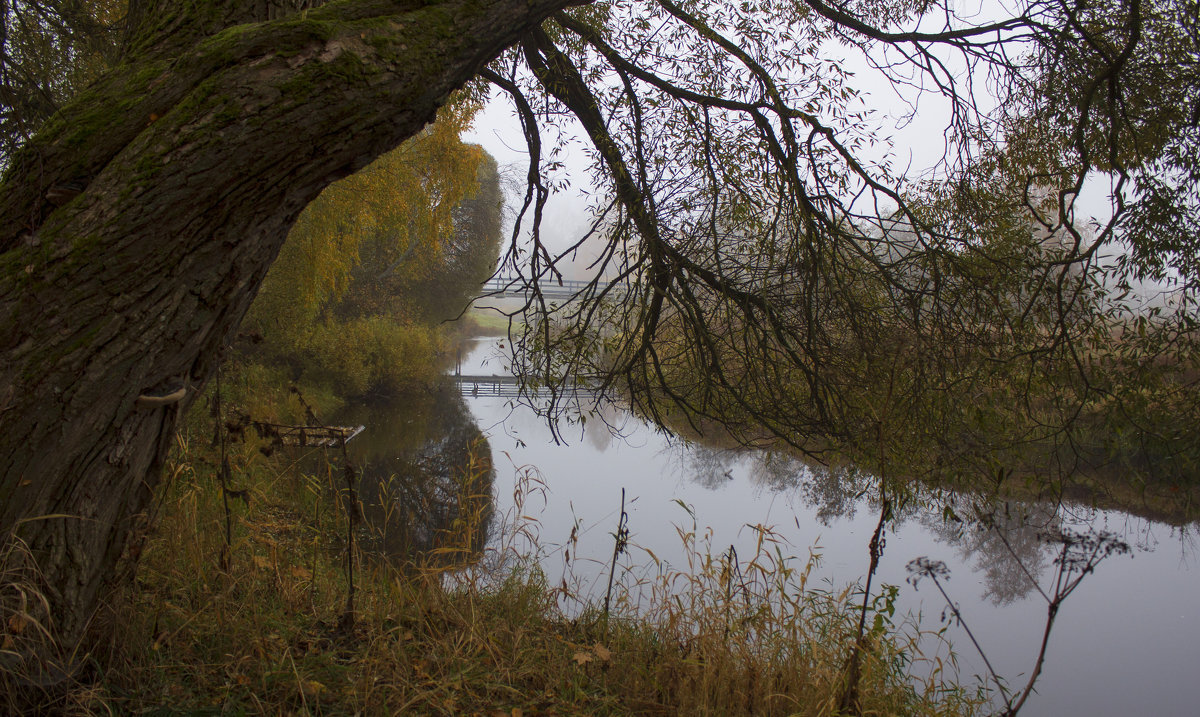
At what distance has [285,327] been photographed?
10.7 m

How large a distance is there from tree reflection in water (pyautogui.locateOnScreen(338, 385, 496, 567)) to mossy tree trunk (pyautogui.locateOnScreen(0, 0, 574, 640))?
48.6 inches

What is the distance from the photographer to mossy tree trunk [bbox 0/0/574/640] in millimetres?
1465

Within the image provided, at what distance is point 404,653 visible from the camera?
216 centimetres

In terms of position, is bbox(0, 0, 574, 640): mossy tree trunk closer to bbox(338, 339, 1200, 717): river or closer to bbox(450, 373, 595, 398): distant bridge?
bbox(338, 339, 1200, 717): river

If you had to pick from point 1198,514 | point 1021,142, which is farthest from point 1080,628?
point 1021,142

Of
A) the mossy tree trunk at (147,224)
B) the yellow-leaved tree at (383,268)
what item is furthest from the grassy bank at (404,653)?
the yellow-leaved tree at (383,268)

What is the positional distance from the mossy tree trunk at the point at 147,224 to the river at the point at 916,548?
1.56 m

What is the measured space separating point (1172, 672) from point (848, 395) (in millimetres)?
3668

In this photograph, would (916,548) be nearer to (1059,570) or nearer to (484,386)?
(1059,570)

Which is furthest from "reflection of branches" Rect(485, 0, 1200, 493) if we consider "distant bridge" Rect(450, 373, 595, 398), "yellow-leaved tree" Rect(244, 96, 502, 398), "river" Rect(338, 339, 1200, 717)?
"distant bridge" Rect(450, 373, 595, 398)

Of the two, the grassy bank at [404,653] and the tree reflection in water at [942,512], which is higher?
the tree reflection in water at [942,512]

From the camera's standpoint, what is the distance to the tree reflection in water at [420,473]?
163 inches

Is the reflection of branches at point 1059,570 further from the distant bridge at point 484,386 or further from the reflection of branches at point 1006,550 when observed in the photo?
the distant bridge at point 484,386

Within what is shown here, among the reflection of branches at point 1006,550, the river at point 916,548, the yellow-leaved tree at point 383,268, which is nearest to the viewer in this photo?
the river at point 916,548
